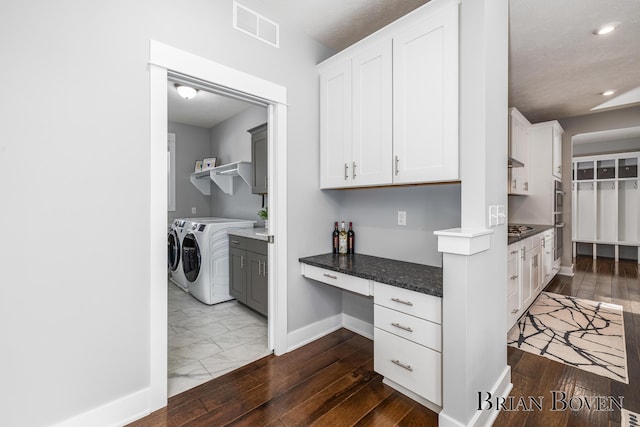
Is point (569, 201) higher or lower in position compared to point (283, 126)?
lower

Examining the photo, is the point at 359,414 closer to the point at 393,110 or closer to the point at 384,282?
the point at 384,282

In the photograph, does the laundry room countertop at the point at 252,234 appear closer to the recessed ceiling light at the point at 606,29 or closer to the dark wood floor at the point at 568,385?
the dark wood floor at the point at 568,385

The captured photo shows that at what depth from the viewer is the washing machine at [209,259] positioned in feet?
11.9

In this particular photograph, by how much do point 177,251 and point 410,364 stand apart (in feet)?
11.8

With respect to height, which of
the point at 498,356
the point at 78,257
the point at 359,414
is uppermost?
the point at 78,257

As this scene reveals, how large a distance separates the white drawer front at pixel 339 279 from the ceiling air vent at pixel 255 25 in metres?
1.79

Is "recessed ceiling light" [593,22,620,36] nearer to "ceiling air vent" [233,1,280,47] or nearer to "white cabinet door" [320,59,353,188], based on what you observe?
"white cabinet door" [320,59,353,188]

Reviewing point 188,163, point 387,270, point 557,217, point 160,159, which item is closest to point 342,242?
point 387,270

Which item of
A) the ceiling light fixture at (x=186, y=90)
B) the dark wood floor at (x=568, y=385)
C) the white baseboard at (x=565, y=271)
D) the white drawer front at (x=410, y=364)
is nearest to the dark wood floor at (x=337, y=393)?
the dark wood floor at (x=568, y=385)

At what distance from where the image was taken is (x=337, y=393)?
190cm

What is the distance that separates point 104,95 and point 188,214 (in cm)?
387

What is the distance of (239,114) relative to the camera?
14.9ft

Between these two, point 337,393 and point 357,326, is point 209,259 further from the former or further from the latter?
point 337,393

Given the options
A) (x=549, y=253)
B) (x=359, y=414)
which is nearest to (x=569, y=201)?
(x=549, y=253)
